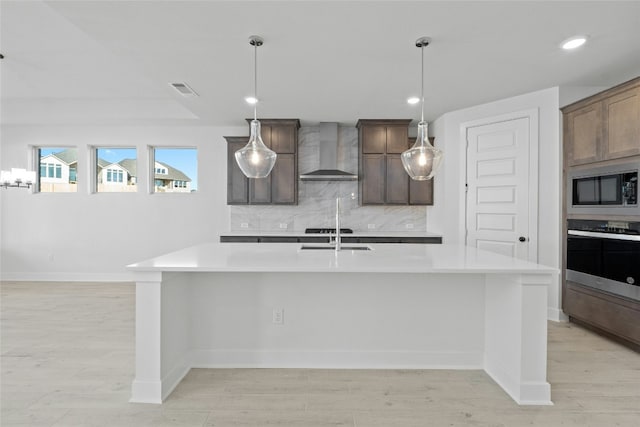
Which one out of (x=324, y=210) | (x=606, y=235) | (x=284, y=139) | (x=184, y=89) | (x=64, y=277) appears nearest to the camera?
(x=606, y=235)

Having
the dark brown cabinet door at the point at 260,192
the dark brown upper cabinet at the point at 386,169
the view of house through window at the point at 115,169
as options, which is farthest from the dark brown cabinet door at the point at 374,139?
the view of house through window at the point at 115,169

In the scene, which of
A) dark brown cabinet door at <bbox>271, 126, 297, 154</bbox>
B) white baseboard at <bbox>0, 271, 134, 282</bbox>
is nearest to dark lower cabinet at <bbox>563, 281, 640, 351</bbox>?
dark brown cabinet door at <bbox>271, 126, 297, 154</bbox>

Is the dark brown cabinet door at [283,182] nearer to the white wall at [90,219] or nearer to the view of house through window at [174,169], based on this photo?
the white wall at [90,219]

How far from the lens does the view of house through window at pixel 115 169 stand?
564 centimetres

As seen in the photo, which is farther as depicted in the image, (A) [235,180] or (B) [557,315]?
(A) [235,180]

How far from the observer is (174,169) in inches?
222

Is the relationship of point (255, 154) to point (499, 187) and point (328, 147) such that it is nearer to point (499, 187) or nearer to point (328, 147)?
point (328, 147)

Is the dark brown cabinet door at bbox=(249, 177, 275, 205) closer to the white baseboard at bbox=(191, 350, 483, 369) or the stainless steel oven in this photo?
the white baseboard at bbox=(191, 350, 483, 369)

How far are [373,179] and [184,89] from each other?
2768 millimetres

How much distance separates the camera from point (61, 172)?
564 centimetres

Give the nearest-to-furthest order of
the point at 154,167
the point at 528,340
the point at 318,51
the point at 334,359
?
1. the point at 528,340
2. the point at 334,359
3. the point at 318,51
4. the point at 154,167

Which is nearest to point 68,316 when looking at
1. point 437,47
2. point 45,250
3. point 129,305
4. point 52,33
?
point 129,305

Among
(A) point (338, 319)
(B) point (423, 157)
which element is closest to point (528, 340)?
(A) point (338, 319)

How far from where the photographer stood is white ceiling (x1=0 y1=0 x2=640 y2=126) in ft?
7.48
